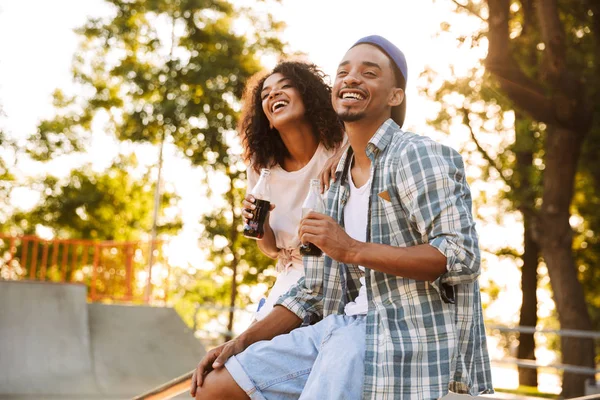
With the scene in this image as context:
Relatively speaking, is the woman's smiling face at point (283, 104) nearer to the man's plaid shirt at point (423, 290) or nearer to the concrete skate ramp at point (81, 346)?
the man's plaid shirt at point (423, 290)

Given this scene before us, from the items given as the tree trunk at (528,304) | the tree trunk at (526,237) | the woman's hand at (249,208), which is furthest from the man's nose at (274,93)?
the tree trunk at (528,304)

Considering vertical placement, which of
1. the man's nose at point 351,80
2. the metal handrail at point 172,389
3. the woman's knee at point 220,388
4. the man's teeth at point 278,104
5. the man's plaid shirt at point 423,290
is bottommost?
the metal handrail at point 172,389

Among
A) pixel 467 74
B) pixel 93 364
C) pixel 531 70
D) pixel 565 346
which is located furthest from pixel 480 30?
pixel 93 364

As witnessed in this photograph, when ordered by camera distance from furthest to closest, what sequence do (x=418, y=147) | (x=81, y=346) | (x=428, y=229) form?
1. (x=81, y=346)
2. (x=418, y=147)
3. (x=428, y=229)

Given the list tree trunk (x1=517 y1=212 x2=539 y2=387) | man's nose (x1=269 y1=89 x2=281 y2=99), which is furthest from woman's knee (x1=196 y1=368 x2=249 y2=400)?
tree trunk (x1=517 y1=212 x2=539 y2=387)

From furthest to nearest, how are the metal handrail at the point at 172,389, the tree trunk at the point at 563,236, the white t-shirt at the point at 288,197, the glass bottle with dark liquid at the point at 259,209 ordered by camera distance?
the tree trunk at the point at 563,236 < the white t-shirt at the point at 288,197 < the glass bottle with dark liquid at the point at 259,209 < the metal handrail at the point at 172,389

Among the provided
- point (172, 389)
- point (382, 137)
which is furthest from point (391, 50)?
point (172, 389)

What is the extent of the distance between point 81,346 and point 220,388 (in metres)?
9.39

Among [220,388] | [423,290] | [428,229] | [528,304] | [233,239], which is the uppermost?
[233,239]

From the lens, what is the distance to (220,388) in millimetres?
2729

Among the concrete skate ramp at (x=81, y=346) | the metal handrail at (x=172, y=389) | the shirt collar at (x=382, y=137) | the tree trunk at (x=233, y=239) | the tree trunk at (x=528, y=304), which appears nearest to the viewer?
the shirt collar at (x=382, y=137)

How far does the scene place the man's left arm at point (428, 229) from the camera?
2318 millimetres

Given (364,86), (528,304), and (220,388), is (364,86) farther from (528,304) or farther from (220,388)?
(528,304)

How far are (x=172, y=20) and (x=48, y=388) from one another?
13.3 meters
